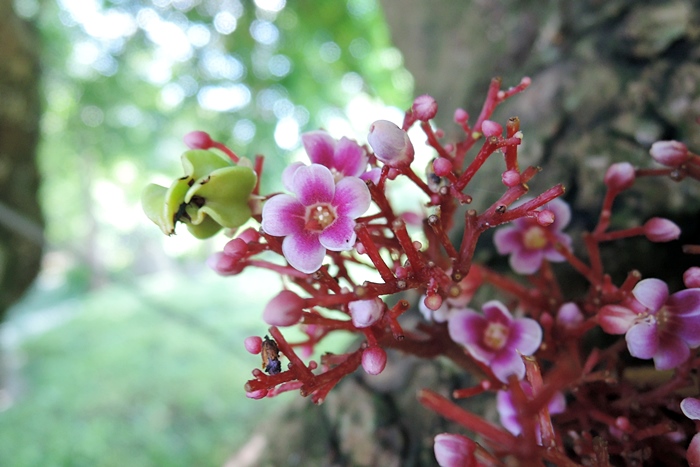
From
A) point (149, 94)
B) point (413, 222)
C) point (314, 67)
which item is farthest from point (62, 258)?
point (413, 222)

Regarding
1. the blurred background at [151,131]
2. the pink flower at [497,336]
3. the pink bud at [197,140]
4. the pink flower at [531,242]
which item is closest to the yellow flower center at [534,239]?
the pink flower at [531,242]

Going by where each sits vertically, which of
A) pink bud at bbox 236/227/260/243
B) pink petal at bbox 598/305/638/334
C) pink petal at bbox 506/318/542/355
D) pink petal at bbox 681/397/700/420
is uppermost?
pink bud at bbox 236/227/260/243

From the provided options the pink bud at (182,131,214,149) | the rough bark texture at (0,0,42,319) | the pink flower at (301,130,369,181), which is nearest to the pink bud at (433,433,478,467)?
the pink flower at (301,130,369,181)

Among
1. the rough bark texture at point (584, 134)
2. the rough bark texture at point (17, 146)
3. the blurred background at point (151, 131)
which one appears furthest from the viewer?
the blurred background at point (151, 131)

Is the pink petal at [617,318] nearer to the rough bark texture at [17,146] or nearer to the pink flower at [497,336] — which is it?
the pink flower at [497,336]

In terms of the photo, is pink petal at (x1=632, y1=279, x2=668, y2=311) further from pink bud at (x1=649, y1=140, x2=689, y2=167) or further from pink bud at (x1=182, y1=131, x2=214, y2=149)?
pink bud at (x1=182, y1=131, x2=214, y2=149)
